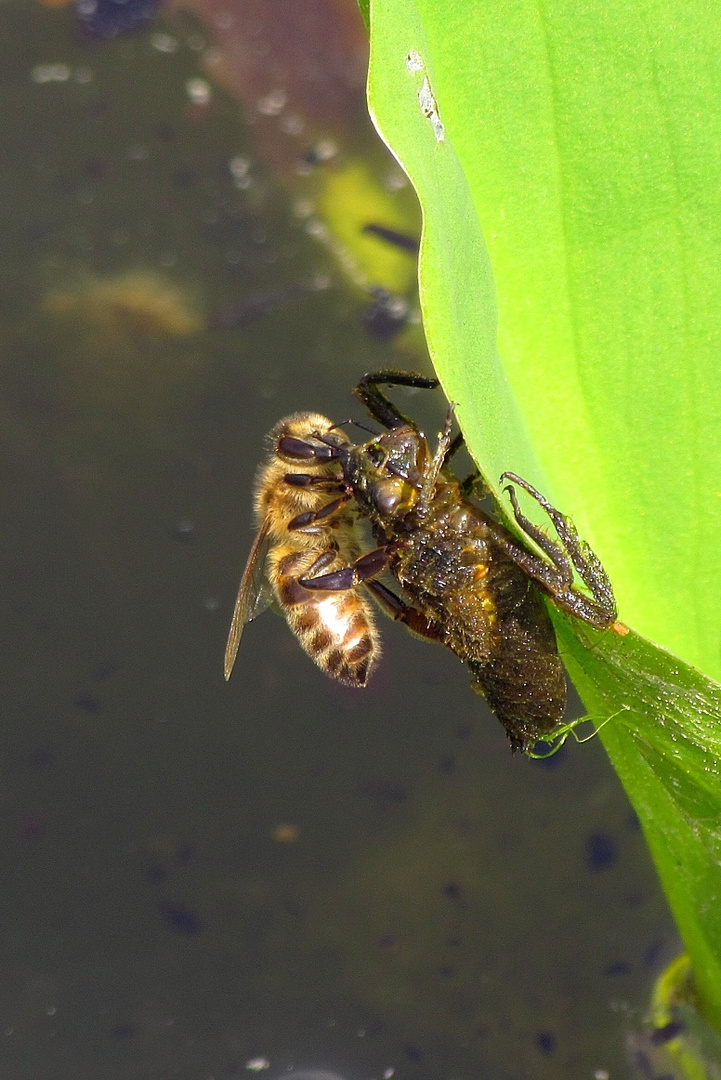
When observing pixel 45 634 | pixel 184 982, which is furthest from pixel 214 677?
pixel 184 982

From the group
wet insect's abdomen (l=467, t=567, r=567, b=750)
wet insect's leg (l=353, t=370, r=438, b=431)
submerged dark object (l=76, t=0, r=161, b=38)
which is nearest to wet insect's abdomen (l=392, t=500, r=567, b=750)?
wet insect's abdomen (l=467, t=567, r=567, b=750)

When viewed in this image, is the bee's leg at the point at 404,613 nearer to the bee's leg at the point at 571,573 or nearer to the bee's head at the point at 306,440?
the bee's head at the point at 306,440

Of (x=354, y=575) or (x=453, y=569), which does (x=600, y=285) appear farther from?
(x=354, y=575)

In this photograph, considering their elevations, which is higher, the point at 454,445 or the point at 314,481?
the point at 454,445

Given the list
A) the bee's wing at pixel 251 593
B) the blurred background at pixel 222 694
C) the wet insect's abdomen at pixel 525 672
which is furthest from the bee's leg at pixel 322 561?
the blurred background at pixel 222 694

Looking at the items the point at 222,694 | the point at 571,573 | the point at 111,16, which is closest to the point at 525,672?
the point at 571,573

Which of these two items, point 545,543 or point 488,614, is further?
point 488,614

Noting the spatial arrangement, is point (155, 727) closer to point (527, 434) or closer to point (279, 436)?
point (279, 436)
